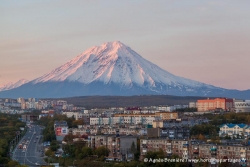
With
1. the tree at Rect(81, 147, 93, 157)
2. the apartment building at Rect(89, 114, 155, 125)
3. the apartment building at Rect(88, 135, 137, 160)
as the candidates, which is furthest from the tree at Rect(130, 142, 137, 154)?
the apartment building at Rect(89, 114, 155, 125)

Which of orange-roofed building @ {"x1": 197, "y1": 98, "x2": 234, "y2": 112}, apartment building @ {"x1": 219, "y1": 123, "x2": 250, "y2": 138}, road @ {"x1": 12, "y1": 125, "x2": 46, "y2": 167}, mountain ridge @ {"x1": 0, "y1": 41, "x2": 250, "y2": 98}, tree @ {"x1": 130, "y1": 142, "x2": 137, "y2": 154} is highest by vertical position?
mountain ridge @ {"x1": 0, "y1": 41, "x2": 250, "y2": 98}

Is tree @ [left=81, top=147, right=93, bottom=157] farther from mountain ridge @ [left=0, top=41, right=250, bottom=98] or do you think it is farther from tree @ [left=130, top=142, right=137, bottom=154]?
mountain ridge @ [left=0, top=41, right=250, bottom=98]

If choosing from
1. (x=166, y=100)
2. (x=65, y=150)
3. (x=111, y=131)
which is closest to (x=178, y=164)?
(x=65, y=150)

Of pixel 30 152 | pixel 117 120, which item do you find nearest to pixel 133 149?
pixel 30 152

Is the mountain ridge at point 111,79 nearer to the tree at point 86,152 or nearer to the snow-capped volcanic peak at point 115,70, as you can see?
the snow-capped volcanic peak at point 115,70

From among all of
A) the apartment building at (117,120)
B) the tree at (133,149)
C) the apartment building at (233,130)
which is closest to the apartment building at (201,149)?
the tree at (133,149)

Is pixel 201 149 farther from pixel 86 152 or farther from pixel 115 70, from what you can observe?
pixel 115 70

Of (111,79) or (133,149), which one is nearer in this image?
(133,149)
